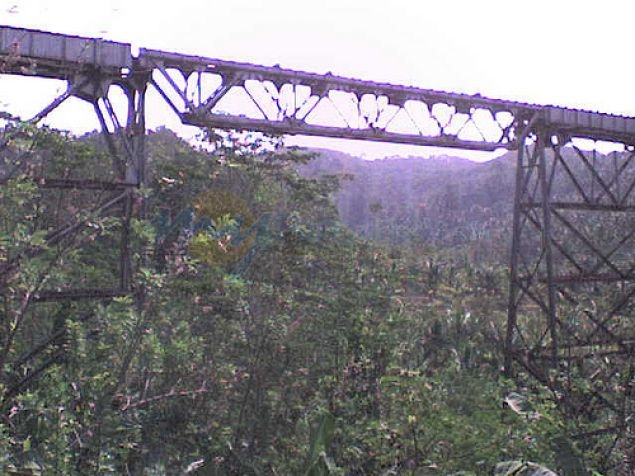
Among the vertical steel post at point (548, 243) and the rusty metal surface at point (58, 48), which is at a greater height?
the rusty metal surface at point (58, 48)

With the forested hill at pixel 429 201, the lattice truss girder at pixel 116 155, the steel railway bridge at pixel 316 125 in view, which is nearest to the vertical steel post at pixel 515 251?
the steel railway bridge at pixel 316 125

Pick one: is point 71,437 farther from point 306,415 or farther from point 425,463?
point 306,415

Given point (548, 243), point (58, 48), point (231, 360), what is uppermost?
point (58, 48)

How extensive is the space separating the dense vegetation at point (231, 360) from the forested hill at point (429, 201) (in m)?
35.7

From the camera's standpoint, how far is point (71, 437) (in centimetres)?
404

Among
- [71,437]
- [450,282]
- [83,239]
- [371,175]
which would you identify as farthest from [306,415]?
[371,175]

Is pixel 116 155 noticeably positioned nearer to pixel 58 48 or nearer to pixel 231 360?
pixel 58 48

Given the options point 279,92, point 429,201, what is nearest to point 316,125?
point 279,92

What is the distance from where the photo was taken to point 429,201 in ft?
268

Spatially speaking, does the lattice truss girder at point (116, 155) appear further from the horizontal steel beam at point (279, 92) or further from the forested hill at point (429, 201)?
the forested hill at point (429, 201)

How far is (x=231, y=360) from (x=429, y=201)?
245ft

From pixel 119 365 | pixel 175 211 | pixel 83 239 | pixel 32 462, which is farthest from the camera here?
pixel 175 211

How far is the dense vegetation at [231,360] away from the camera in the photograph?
387 centimetres

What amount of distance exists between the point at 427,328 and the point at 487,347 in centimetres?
159
